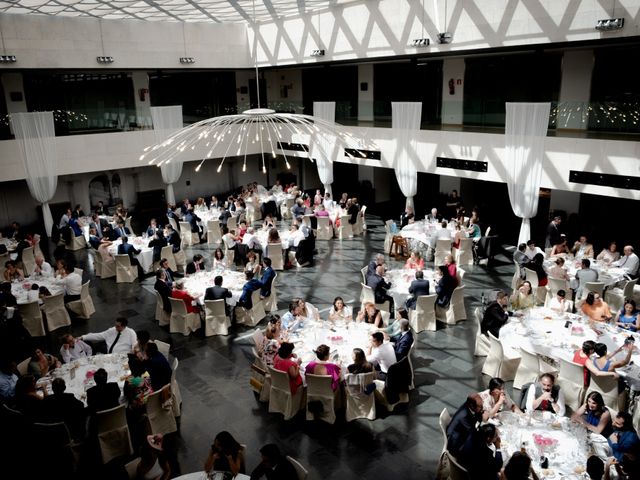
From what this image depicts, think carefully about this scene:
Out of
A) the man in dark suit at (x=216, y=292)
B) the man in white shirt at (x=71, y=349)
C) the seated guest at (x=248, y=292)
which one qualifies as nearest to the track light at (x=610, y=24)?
the seated guest at (x=248, y=292)

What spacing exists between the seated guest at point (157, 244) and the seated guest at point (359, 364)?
27.3 ft

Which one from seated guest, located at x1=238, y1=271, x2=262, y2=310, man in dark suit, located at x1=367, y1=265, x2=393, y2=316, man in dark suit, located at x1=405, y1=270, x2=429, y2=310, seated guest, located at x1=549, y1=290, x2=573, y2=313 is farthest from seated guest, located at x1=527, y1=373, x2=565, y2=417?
seated guest, located at x1=238, y1=271, x2=262, y2=310

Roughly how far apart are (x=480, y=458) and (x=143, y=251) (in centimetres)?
1115

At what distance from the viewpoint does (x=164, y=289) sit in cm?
1055

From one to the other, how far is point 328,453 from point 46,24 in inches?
670

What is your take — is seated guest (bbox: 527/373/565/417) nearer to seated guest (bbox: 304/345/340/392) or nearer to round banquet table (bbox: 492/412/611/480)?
round banquet table (bbox: 492/412/611/480)

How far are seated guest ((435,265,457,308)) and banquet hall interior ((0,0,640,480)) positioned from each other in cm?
29

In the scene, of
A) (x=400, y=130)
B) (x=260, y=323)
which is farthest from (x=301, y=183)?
(x=260, y=323)

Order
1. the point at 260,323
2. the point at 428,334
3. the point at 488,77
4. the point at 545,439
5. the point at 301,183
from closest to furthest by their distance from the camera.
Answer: the point at 545,439 < the point at 428,334 < the point at 260,323 < the point at 488,77 < the point at 301,183

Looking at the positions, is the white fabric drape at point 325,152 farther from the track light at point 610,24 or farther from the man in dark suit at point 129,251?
the track light at point 610,24

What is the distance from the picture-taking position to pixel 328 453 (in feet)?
22.9

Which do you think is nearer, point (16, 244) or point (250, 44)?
point (16, 244)

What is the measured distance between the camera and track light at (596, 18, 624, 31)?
10930 millimetres

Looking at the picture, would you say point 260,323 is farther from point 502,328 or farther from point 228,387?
point 502,328
